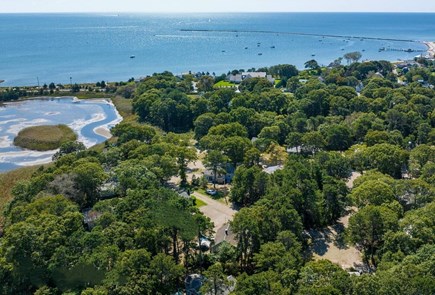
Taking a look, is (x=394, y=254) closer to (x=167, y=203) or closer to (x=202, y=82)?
(x=167, y=203)

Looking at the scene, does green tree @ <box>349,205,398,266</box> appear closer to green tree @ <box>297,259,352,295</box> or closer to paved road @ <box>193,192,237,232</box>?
green tree @ <box>297,259,352,295</box>

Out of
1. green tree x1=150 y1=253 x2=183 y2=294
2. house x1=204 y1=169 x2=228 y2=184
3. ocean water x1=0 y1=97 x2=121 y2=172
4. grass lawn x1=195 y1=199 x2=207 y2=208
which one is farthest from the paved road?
ocean water x1=0 y1=97 x2=121 y2=172

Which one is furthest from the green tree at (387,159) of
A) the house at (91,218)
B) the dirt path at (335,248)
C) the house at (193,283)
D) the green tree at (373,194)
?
the house at (91,218)

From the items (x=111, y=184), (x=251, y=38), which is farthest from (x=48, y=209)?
(x=251, y=38)

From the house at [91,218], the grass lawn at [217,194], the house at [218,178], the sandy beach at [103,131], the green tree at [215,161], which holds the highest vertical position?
the green tree at [215,161]

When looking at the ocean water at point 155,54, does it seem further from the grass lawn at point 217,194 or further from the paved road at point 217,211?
the paved road at point 217,211

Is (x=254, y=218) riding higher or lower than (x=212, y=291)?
higher
